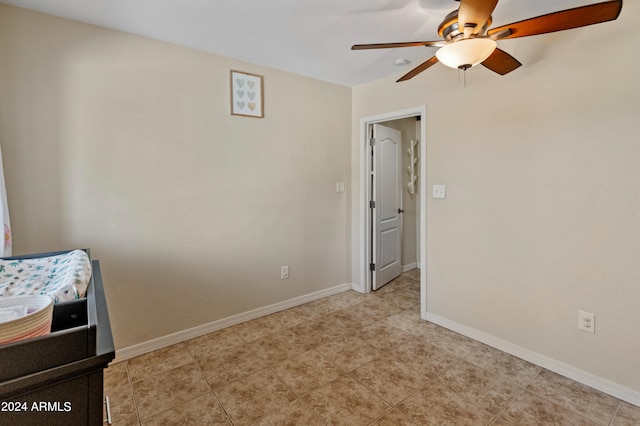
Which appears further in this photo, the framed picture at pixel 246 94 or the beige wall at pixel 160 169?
the framed picture at pixel 246 94

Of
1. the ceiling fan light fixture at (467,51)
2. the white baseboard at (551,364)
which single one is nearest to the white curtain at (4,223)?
the ceiling fan light fixture at (467,51)

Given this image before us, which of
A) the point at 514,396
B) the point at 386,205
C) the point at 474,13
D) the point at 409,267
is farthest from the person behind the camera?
the point at 409,267

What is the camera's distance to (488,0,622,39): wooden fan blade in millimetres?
1198

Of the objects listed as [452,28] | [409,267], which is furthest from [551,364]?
[409,267]

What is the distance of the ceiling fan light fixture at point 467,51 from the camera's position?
142 cm

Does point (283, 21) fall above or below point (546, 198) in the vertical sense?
above

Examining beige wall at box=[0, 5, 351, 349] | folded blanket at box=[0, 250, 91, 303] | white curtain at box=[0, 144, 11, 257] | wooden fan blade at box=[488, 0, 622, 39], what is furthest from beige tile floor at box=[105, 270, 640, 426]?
wooden fan blade at box=[488, 0, 622, 39]

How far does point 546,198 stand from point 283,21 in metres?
2.16

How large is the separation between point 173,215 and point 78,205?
61 cm

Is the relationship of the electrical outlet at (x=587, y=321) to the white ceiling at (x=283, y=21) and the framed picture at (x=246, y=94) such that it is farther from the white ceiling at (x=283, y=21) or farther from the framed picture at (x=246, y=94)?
the framed picture at (x=246, y=94)

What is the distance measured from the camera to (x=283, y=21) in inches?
83.3

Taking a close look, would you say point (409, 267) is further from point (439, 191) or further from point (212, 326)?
point (212, 326)

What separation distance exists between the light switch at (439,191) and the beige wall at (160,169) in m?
1.16

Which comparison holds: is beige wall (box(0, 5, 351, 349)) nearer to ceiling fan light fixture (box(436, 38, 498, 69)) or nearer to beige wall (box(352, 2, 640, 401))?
beige wall (box(352, 2, 640, 401))
